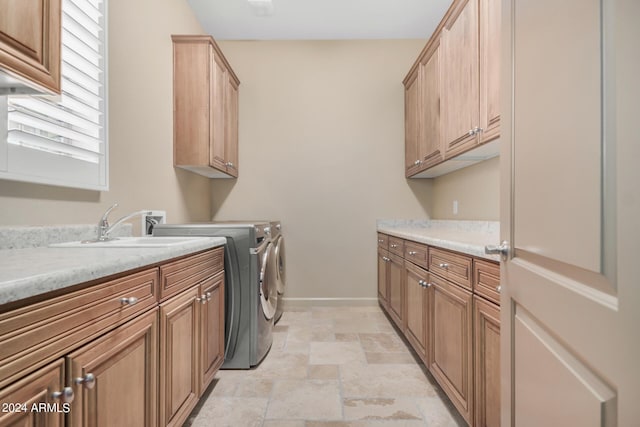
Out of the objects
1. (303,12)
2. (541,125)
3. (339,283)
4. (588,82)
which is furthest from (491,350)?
(303,12)

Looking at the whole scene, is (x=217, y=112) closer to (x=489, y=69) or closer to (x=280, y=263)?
(x=280, y=263)

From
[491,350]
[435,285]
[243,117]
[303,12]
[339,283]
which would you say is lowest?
[339,283]

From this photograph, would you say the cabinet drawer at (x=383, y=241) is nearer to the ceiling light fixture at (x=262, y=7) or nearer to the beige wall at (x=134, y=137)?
the beige wall at (x=134, y=137)

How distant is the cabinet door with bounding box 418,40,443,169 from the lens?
8.39 ft

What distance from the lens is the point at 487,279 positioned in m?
1.25

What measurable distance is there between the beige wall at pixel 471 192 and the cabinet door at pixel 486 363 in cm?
122

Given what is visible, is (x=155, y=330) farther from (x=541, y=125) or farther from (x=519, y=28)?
(x=519, y=28)

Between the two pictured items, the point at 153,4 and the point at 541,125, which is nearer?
the point at 541,125

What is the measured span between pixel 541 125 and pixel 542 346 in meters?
0.47

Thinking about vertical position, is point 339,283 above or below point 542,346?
below

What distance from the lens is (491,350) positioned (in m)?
1.22

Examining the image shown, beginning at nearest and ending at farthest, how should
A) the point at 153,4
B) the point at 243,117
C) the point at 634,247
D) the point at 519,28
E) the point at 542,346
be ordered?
the point at 634,247
the point at 542,346
the point at 519,28
the point at 153,4
the point at 243,117

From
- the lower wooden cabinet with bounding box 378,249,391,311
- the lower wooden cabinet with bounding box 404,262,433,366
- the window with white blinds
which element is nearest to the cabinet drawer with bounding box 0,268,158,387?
the window with white blinds

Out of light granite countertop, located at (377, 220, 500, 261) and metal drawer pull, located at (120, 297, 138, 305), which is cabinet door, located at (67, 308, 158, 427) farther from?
light granite countertop, located at (377, 220, 500, 261)
